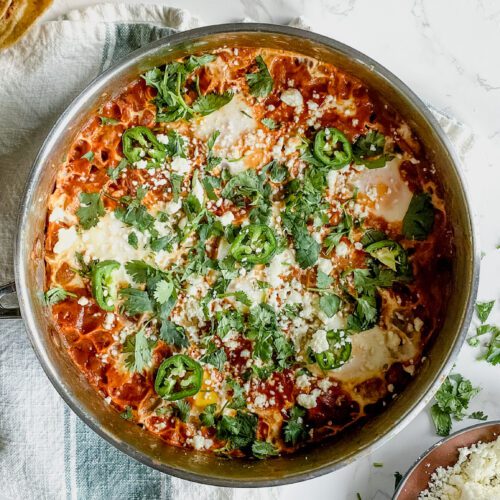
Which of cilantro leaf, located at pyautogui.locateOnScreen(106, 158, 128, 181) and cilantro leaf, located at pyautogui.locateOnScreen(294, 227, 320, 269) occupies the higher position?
cilantro leaf, located at pyautogui.locateOnScreen(106, 158, 128, 181)

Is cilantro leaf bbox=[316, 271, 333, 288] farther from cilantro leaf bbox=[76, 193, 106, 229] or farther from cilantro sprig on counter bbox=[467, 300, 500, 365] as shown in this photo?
cilantro leaf bbox=[76, 193, 106, 229]

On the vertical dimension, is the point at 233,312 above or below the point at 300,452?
above

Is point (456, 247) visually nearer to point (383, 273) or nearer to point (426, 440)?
point (383, 273)

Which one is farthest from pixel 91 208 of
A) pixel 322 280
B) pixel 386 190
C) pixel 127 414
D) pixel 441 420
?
pixel 441 420

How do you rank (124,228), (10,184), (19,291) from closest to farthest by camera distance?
(19,291) < (124,228) < (10,184)

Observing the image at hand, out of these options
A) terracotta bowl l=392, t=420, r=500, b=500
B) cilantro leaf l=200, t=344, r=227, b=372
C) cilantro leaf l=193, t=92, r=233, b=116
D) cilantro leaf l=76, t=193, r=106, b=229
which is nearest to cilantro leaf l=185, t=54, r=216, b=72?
cilantro leaf l=193, t=92, r=233, b=116

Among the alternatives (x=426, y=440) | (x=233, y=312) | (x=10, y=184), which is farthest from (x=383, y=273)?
(x=10, y=184)

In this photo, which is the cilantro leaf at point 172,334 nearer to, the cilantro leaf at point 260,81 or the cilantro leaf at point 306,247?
the cilantro leaf at point 306,247
